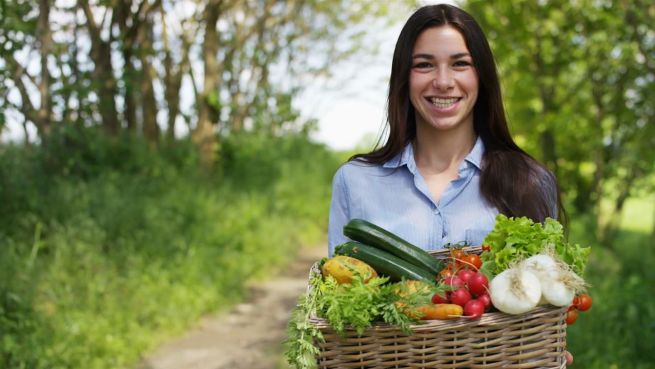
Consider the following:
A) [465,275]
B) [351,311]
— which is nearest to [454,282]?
[465,275]

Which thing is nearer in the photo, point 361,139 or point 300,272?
point 300,272

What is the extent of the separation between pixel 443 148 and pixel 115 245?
501cm

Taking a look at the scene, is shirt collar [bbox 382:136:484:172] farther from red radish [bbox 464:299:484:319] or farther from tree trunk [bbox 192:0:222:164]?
tree trunk [bbox 192:0:222:164]

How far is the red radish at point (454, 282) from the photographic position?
7.98 feet

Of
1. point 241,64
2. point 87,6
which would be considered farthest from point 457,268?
point 241,64

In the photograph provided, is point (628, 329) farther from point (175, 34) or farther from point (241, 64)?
point (241, 64)

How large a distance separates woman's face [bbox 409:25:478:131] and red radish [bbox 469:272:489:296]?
77 centimetres

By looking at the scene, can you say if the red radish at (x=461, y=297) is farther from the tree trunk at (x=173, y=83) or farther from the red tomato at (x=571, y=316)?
the tree trunk at (x=173, y=83)

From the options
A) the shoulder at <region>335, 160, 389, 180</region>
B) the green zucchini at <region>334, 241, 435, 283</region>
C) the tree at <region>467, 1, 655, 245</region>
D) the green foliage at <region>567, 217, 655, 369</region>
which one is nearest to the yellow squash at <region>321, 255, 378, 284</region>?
the green zucchini at <region>334, 241, 435, 283</region>

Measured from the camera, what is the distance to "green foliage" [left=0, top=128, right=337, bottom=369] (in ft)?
19.4

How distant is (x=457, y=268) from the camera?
8.43ft

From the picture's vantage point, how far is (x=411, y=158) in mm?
3182

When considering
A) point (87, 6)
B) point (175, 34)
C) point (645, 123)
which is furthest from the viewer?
point (175, 34)

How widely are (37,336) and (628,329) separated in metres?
4.80
